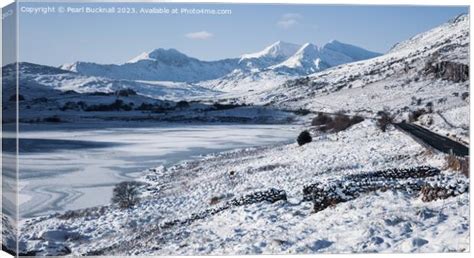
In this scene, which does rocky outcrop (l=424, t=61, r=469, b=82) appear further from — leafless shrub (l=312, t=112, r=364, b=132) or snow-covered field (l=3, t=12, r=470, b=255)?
leafless shrub (l=312, t=112, r=364, b=132)

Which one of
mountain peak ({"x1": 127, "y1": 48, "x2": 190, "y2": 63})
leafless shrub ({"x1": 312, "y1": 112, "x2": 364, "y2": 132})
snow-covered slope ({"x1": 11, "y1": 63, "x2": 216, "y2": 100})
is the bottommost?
leafless shrub ({"x1": 312, "y1": 112, "x2": 364, "y2": 132})

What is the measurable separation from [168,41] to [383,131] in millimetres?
5494

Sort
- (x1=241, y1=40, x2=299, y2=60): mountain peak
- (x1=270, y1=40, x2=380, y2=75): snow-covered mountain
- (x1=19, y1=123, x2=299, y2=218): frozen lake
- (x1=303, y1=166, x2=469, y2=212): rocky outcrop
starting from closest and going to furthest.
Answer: (x1=19, y1=123, x2=299, y2=218): frozen lake
(x1=303, y1=166, x2=469, y2=212): rocky outcrop
(x1=241, y1=40, x2=299, y2=60): mountain peak
(x1=270, y1=40, x2=380, y2=75): snow-covered mountain

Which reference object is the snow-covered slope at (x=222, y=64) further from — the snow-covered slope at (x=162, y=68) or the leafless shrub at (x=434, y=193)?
the leafless shrub at (x=434, y=193)

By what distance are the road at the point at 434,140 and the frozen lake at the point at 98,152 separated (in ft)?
9.09

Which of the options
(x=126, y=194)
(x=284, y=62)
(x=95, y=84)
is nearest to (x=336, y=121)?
(x=284, y=62)

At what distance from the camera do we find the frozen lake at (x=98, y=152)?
39.7 feet

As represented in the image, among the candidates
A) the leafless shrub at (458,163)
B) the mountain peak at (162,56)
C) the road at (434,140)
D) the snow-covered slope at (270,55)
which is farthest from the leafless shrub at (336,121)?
the mountain peak at (162,56)

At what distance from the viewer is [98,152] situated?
13141 millimetres

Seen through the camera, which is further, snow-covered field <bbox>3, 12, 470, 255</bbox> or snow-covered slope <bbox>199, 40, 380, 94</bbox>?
snow-covered slope <bbox>199, 40, 380, 94</bbox>

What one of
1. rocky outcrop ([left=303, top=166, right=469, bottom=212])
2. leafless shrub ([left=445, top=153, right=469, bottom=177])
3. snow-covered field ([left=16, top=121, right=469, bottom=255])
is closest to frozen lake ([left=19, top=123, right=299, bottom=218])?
snow-covered field ([left=16, top=121, right=469, bottom=255])

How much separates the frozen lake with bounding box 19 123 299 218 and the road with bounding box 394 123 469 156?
109 inches

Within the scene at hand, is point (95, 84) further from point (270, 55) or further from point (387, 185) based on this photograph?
point (387, 185)

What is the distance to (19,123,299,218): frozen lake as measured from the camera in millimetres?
12094
